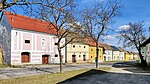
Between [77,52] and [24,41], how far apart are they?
2382 centimetres

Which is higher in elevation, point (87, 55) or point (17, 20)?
point (17, 20)

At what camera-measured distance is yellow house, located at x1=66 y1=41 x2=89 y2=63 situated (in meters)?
57.7

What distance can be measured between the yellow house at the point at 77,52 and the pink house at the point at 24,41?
30.6 ft

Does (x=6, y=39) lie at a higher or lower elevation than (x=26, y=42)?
higher

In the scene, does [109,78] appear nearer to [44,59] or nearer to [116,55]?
[44,59]

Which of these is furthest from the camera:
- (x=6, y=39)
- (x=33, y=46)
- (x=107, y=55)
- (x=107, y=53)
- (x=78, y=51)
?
(x=107, y=53)

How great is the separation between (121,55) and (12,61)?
88.8m

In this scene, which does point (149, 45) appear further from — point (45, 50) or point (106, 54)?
point (106, 54)

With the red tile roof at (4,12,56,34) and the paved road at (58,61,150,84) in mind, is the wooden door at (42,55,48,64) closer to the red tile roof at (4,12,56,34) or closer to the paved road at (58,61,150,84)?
the red tile roof at (4,12,56,34)

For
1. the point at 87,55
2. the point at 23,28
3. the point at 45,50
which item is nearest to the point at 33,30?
the point at 23,28

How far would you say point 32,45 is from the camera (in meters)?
42.8

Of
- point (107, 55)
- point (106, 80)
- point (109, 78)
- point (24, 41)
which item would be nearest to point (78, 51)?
point (24, 41)

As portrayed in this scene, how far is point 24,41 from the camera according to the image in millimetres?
40906

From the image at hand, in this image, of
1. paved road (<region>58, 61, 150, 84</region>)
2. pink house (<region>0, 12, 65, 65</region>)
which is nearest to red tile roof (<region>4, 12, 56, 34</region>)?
pink house (<region>0, 12, 65, 65</region>)
